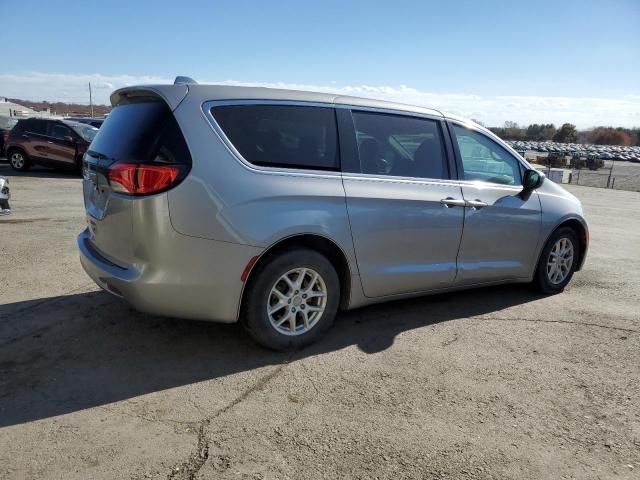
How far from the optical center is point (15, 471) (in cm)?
242

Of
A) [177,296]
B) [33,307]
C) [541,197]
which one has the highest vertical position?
[541,197]

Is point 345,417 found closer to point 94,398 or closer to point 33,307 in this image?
point 94,398

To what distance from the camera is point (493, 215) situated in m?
4.71

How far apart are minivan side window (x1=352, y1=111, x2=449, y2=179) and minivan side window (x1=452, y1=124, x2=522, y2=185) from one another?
0.27 meters

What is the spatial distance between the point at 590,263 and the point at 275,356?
17.6ft

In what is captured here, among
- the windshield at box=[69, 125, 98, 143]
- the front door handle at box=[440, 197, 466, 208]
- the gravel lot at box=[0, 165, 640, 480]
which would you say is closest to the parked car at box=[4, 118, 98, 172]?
the windshield at box=[69, 125, 98, 143]

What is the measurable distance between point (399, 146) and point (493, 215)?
3.76ft

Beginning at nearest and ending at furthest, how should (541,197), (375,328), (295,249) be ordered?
(295,249)
(375,328)
(541,197)

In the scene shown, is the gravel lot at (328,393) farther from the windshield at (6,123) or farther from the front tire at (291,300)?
the windshield at (6,123)

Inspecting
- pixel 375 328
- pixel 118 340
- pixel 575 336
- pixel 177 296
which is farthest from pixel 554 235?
pixel 118 340

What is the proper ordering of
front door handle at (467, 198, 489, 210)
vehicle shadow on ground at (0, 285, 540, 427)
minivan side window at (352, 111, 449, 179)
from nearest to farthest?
vehicle shadow on ground at (0, 285, 540, 427) → minivan side window at (352, 111, 449, 179) → front door handle at (467, 198, 489, 210)

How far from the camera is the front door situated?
4.61 metres

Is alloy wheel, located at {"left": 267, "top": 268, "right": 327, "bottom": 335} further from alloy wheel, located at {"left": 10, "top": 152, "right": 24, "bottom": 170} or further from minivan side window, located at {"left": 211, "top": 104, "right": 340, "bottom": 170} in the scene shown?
alloy wheel, located at {"left": 10, "top": 152, "right": 24, "bottom": 170}

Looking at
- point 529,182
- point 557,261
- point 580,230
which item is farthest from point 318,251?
point 580,230
